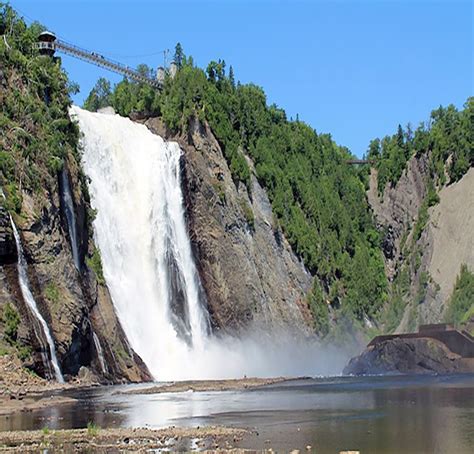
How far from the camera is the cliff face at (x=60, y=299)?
5447 cm

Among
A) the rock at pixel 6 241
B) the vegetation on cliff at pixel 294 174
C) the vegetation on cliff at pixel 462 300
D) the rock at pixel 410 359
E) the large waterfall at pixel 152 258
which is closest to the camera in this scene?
the rock at pixel 6 241

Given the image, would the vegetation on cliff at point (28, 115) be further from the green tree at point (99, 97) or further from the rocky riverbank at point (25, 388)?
the green tree at point (99, 97)

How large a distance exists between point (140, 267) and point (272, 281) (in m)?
22.7

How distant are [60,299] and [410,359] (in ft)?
98.2

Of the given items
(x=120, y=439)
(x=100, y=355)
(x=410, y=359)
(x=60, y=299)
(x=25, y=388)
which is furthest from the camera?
(x=410, y=359)

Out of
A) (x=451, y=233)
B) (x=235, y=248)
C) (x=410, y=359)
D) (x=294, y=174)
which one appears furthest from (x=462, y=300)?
(x=410, y=359)

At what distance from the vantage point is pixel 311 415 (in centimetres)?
3825

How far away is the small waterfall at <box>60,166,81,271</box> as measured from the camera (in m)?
65.1

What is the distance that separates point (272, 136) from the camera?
371ft

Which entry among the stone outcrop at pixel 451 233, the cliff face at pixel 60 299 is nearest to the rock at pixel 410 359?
the cliff face at pixel 60 299

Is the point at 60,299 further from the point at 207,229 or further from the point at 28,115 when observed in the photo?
the point at 207,229

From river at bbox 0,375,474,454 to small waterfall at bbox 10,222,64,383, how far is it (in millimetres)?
2554

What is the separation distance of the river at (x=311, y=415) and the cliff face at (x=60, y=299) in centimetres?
373

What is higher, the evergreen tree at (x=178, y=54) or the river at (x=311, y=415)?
the evergreen tree at (x=178, y=54)
